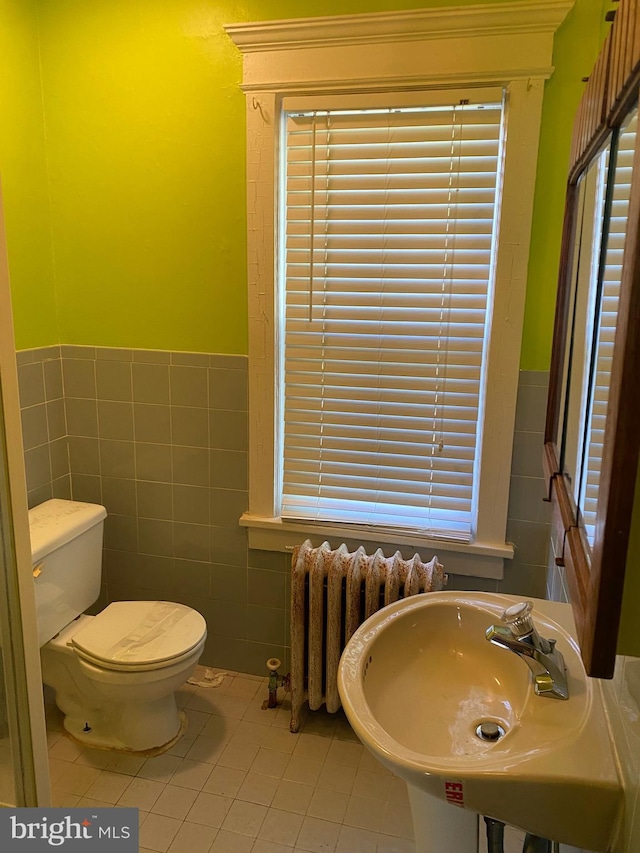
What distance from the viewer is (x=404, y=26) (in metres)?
1.88

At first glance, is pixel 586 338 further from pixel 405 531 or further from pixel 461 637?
pixel 405 531

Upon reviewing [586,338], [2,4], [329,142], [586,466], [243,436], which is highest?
[2,4]

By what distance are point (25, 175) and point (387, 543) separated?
1800 mm

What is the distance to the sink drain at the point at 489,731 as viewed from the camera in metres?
1.16

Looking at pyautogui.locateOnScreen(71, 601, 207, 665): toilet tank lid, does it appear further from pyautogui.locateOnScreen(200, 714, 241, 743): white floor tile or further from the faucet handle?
the faucet handle

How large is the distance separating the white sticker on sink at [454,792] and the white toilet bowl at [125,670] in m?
1.23

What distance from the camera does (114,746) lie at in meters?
2.16

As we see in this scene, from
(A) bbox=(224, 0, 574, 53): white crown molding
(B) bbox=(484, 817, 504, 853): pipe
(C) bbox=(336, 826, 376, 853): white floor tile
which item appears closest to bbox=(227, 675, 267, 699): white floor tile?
(C) bbox=(336, 826, 376, 853): white floor tile

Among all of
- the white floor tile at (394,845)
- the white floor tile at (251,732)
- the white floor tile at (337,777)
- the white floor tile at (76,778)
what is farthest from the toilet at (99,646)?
the white floor tile at (394,845)

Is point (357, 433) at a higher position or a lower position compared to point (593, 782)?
higher

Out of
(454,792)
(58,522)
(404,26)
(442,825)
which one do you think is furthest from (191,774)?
(404,26)

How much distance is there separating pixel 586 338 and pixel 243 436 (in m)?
1.41

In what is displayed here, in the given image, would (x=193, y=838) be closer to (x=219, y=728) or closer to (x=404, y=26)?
(x=219, y=728)

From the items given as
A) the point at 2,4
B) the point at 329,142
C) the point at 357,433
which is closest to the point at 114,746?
the point at 357,433
